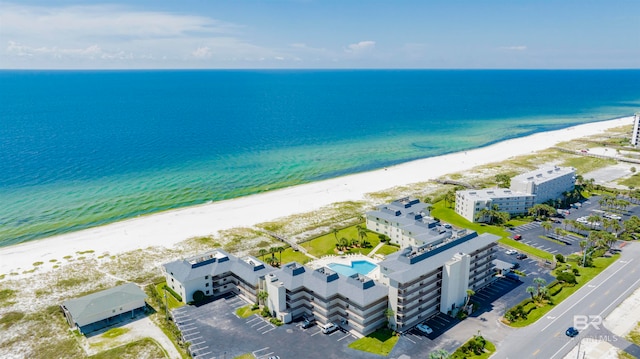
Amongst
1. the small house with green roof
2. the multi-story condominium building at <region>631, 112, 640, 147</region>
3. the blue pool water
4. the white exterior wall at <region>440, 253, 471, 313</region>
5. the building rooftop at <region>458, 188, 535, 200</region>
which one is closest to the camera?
the small house with green roof

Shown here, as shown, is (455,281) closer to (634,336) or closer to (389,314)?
(389,314)

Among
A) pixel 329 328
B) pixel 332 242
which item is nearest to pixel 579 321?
pixel 329 328

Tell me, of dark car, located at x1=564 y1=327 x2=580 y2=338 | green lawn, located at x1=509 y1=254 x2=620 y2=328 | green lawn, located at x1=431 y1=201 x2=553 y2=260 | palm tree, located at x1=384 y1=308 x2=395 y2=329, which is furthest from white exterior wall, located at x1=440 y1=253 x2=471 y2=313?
green lawn, located at x1=431 y1=201 x2=553 y2=260

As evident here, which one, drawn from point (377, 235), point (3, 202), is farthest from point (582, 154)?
point (3, 202)

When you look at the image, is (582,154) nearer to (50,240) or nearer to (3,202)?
(50,240)

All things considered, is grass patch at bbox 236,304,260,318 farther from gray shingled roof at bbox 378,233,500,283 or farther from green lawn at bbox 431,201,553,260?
green lawn at bbox 431,201,553,260
